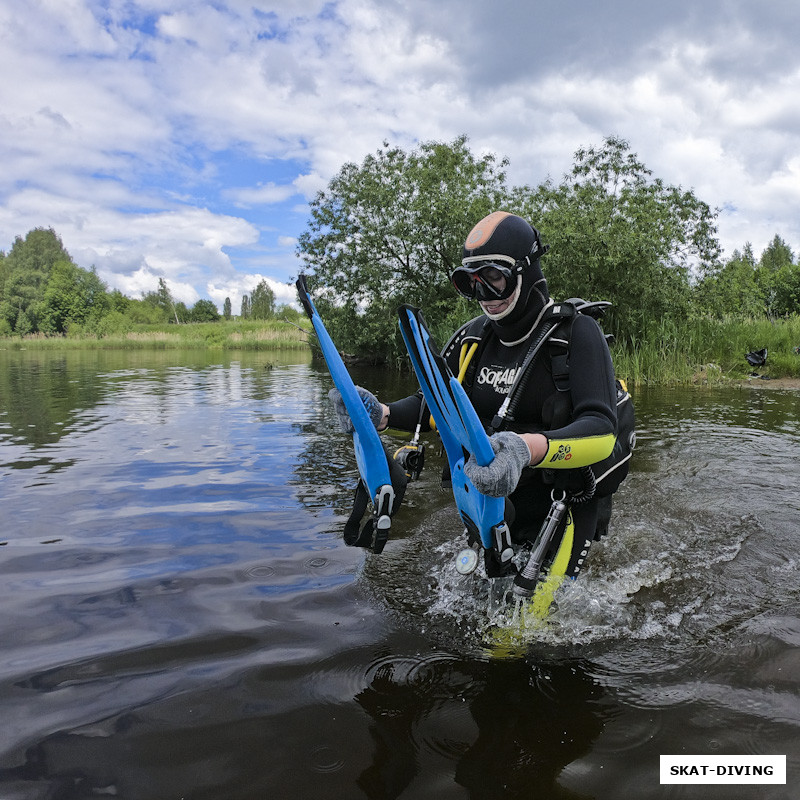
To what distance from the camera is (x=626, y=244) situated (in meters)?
17.8

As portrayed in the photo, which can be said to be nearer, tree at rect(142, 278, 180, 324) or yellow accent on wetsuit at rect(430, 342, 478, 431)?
yellow accent on wetsuit at rect(430, 342, 478, 431)

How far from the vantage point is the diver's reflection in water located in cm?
229

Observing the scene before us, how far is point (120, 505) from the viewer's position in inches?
237

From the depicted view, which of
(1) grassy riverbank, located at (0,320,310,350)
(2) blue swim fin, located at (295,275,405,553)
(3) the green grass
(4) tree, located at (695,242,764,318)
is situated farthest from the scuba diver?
(1) grassy riverbank, located at (0,320,310,350)

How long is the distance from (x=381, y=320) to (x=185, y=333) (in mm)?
44683

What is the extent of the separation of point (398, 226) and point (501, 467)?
2363 centimetres

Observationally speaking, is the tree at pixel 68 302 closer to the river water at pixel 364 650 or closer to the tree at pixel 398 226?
the tree at pixel 398 226

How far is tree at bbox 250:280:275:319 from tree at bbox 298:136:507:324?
76810 mm

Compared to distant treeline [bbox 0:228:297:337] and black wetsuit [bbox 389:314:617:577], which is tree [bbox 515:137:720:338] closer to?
black wetsuit [bbox 389:314:617:577]

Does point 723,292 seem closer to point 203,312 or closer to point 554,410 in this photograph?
point 554,410

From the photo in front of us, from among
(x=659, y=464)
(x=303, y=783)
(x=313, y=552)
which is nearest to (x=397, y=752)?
(x=303, y=783)

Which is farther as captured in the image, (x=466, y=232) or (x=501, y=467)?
(x=466, y=232)

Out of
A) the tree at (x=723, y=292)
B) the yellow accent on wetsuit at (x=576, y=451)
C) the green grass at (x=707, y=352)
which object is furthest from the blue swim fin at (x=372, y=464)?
the tree at (x=723, y=292)

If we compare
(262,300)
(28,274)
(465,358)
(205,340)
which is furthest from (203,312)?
(465,358)
